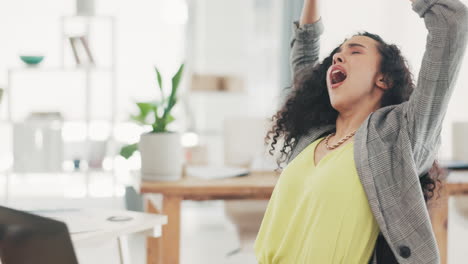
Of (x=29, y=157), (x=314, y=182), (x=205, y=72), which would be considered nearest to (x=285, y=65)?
(x=205, y=72)

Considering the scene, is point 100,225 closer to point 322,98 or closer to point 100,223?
point 100,223

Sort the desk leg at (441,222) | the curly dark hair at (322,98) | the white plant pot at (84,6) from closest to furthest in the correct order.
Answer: the curly dark hair at (322,98)
the desk leg at (441,222)
the white plant pot at (84,6)

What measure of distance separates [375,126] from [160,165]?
1.11 meters

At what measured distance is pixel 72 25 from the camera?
528 centimetres

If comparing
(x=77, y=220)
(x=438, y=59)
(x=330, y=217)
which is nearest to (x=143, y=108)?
(x=77, y=220)

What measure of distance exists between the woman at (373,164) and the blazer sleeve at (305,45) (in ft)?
0.48

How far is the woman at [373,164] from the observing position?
1.15 metres

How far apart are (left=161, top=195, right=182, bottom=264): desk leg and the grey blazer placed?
38.6 inches

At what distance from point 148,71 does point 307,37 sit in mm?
3792

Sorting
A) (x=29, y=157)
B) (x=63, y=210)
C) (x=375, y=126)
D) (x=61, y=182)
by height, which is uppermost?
(x=375, y=126)

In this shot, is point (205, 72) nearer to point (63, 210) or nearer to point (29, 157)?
point (29, 157)

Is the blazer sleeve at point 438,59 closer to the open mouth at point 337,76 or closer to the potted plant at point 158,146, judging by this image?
the open mouth at point 337,76

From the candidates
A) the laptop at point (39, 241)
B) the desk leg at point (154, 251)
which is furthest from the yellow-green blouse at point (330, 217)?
the desk leg at point (154, 251)

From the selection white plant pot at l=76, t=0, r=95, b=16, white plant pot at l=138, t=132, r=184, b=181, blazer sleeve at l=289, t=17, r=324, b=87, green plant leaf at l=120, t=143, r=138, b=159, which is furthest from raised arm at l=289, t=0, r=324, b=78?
white plant pot at l=76, t=0, r=95, b=16
